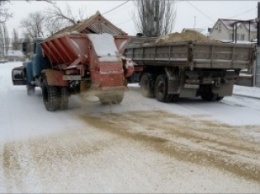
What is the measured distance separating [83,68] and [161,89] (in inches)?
136

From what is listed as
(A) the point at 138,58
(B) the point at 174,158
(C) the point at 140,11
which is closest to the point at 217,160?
(B) the point at 174,158

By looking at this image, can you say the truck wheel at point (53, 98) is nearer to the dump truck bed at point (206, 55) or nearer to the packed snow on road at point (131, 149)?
the packed snow on road at point (131, 149)

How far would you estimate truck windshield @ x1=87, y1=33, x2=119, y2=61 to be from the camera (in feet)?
32.3

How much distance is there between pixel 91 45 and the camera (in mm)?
10039

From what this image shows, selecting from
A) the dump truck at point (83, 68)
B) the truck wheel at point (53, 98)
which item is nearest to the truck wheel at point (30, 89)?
the dump truck at point (83, 68)

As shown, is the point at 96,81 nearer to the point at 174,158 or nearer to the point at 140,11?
the point at 174,158

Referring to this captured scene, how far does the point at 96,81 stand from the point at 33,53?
4.47 metres

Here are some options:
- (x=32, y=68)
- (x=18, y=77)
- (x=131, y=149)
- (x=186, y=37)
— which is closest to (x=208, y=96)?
(x=186, y=37)

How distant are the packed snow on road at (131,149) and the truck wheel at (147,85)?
5.11ft

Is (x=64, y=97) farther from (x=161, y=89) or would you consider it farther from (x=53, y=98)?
(x=161, y=89)

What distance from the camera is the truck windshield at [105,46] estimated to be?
9.84m

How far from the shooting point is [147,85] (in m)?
13.6

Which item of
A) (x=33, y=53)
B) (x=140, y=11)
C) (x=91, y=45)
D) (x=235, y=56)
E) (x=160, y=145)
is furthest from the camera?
(x=140, y=11)

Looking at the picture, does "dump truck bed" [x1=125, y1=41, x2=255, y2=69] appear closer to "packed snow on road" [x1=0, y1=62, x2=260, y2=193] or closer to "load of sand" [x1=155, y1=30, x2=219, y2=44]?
"load of sand" [x1=155, y1=30, x2=219, y2=44]
